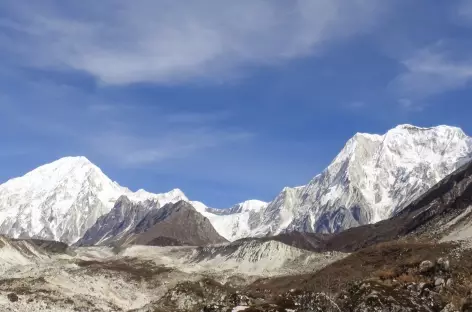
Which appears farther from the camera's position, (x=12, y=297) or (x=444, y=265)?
(x=12, y=297)

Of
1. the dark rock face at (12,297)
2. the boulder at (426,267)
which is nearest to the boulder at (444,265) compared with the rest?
the boulder at (426,267)

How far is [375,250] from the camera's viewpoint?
15650 centimetres

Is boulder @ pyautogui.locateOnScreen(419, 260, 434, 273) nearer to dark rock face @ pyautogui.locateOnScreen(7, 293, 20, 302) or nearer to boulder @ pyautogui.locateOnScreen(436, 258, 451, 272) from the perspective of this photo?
boulder @ pyautogui.locateOnScreen(436, 258, 451, 272)

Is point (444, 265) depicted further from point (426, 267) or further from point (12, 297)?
point (12, 297)

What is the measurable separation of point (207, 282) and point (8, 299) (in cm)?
4980

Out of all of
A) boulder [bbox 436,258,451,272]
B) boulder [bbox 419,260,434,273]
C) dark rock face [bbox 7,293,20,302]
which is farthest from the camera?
dark rock face [bbox 7,293,20,302]

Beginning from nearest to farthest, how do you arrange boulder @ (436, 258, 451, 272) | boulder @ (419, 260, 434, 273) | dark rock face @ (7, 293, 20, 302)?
boulder @ (436, 258, 451, 272), boulder @ (419, 260, 434, 273), dark rock face @ (7, 293, 20, 302)

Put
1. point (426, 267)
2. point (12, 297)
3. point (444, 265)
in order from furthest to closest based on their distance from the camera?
point (12, 297) → point (426, 267) → point (444, 265)

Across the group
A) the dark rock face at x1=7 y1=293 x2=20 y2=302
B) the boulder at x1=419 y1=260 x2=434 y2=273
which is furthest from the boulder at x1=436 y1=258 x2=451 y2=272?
the dark rock face at x1=7 y1=293 x2=20 y2=302

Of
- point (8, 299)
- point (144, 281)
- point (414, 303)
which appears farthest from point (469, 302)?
point (144, 281)

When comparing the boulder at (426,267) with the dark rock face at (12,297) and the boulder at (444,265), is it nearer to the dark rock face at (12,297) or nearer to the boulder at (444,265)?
the boulder at (444,265)

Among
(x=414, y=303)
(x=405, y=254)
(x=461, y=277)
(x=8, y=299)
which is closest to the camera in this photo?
(x=414, y=303)

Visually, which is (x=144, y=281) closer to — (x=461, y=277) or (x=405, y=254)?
(x=405, y=254)

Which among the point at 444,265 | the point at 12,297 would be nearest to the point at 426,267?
the point at 444,265
